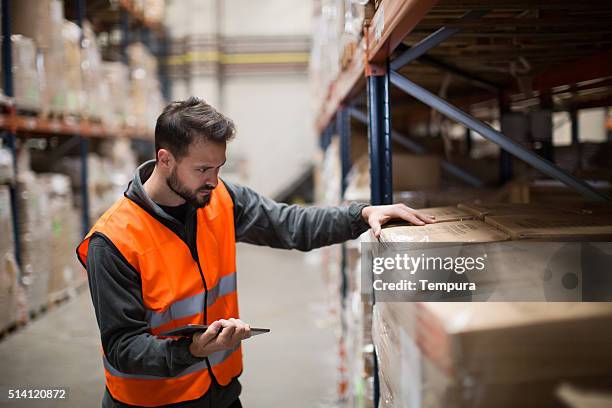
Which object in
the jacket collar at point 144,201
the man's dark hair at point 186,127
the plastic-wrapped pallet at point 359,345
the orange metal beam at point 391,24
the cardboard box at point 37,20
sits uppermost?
the cardboard box at point 37,20

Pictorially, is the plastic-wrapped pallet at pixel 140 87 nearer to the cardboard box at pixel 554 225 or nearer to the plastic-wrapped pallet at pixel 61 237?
the plastic-wrapped pallet at pixel 61 237

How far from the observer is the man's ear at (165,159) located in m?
1.83

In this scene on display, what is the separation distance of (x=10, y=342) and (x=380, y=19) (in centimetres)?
397

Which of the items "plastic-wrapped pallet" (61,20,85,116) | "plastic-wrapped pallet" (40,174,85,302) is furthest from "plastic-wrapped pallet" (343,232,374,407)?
"plastic-wrapped pallet" (61,20,85,116)

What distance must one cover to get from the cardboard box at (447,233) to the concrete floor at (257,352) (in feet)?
4.47

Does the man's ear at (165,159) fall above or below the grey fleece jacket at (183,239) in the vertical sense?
above

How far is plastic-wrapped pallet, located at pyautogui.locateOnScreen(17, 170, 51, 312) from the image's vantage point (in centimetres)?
505

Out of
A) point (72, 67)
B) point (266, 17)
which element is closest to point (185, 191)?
point (72, 67)

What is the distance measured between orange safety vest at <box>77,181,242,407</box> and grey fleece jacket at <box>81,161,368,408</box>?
0.03 metres

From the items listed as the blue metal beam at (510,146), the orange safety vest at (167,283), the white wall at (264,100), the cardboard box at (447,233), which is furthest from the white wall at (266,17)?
the cardboard box at (447,233)

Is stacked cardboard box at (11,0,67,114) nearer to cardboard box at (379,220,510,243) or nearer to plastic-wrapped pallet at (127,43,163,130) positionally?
plastic-wrapped pallet at (127,43,163,130)

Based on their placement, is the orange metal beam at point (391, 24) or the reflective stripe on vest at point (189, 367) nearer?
the orange metal beam at point (391, 24)

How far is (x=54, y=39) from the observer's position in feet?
17.8

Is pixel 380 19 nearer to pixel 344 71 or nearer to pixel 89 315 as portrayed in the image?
pixel 344 71
